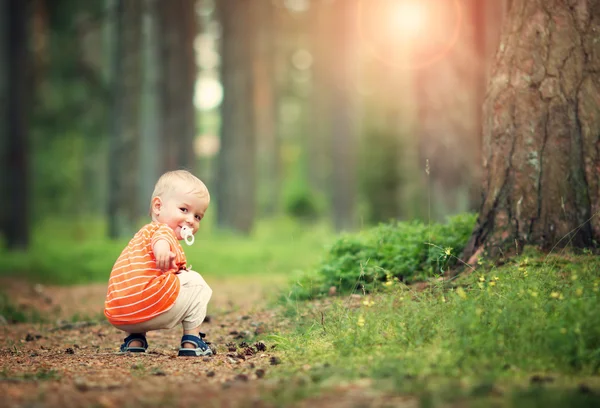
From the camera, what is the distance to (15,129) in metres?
16.8

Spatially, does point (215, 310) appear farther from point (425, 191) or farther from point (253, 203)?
point (253, 203)

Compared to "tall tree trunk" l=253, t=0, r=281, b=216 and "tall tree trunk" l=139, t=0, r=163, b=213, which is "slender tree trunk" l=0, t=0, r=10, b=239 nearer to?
"tall tree trunk" l=139, t=0, r=163, b=213

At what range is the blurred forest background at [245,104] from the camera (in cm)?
1295

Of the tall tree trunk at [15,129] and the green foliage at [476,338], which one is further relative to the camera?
the tall tree trunk at [15,129]

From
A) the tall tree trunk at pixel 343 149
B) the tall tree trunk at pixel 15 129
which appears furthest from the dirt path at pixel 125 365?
the tall tree trunk at pixel 343 149

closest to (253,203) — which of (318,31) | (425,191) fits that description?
(425,191)

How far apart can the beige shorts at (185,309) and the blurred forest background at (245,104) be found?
77.8 inches

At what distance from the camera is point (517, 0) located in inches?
248

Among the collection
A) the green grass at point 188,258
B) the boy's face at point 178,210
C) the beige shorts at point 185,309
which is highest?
the boy's face at point 178,210

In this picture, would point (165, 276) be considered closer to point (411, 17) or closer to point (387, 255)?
point (387, 255)

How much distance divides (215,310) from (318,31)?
24.1 m

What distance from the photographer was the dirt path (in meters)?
3.79

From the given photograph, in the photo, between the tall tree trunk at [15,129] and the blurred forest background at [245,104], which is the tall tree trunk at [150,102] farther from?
the tall tree trunk at [15,129]

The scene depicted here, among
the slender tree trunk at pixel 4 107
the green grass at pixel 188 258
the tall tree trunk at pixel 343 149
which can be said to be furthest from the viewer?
the tall tree trunk at pixel 343 149
